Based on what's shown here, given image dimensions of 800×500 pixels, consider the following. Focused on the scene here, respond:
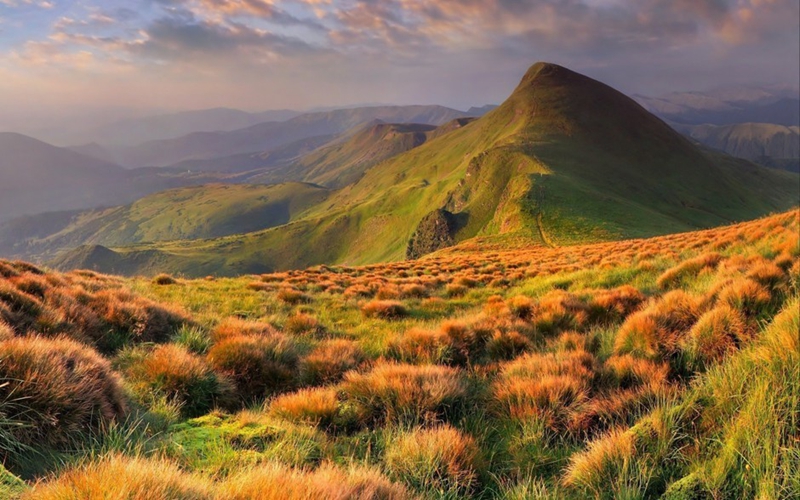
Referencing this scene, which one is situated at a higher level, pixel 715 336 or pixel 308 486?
pixel 715 336

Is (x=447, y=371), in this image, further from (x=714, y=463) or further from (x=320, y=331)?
(x=320, y=331)

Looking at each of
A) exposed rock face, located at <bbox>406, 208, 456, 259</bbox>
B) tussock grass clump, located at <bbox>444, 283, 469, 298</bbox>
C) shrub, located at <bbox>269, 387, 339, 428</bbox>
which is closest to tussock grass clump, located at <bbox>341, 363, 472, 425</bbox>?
shrub, located at <bbox>269, 387, 339, 428</bbox>

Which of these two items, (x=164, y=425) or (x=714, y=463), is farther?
(x=164, y=425)


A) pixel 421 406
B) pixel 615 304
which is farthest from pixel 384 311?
pixel 421 406

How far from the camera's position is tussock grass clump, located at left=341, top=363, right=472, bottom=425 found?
4.34 meters

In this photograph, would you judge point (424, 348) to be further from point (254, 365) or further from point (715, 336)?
point (715, 336)

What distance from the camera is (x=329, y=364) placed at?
6035 millimetres

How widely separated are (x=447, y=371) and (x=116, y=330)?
6.11 metres

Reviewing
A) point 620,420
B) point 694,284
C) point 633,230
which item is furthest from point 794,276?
point 633,230

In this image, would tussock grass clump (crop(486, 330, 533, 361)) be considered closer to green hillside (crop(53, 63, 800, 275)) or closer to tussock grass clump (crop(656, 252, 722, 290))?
tussock grass clump (crop(656, 252, 722, 290))

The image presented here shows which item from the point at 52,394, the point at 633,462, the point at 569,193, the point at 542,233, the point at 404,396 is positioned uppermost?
the point at 569,193

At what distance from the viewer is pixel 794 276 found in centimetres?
615

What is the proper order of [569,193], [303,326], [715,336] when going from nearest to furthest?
[715,336] < [303,326] < [569,193]

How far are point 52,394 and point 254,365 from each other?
2614 mm
